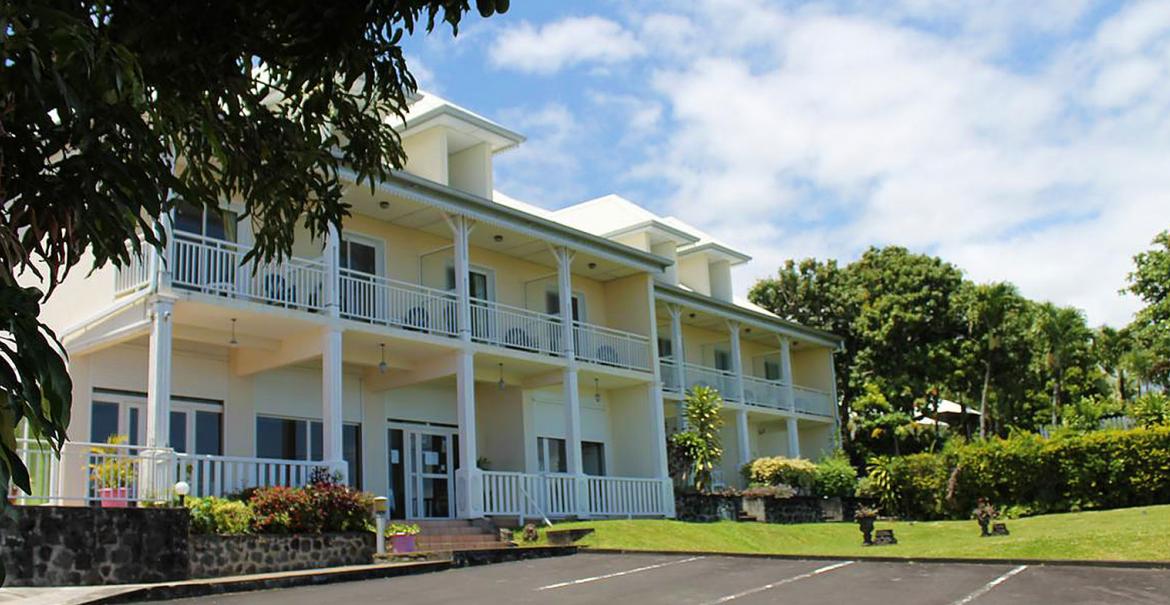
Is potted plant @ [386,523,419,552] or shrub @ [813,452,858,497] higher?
shrub @ [813,452,858,497]

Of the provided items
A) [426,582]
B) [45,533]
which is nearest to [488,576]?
[426,582]

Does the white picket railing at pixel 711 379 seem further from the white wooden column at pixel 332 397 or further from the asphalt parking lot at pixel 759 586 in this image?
the asphalt parking lot at pixel 759 586

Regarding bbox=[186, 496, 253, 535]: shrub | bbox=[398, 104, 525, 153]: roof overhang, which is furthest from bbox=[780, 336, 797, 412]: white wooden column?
bbox=[186, 496, 253, 535]: shrub

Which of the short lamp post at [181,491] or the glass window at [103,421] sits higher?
the glass window at [103,421]

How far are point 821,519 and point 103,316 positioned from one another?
20.6m

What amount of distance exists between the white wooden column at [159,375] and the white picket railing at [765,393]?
1976 centimetres

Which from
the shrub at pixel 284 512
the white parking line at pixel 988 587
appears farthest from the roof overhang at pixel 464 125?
the white parking line at pixel 988 587

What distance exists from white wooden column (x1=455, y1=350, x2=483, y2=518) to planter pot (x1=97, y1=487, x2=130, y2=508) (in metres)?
7.08

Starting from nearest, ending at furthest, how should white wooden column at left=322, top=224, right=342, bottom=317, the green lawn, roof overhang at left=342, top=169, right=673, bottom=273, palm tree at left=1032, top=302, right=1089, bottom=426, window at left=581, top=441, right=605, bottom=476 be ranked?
the green lawn, white wooden column at left=322, top=224, right=342, bottom=317, roof overhang at left=342, top=169, right=673, bottom=273, window at left=581, top=441, right=605, bottom=476, palm tree at left=1032, top=302, right=1089, bottom=426

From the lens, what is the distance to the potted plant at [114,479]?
47.6ft

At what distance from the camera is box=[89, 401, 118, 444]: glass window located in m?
17.7

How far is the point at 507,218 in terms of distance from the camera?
22.6m

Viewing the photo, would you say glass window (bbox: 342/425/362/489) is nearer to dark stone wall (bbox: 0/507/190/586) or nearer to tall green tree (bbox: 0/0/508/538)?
dark stone wall (bbox: 0/507/190/586)

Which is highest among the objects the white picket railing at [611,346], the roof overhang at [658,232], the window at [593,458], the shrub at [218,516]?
the roof overhang at [658,232]
